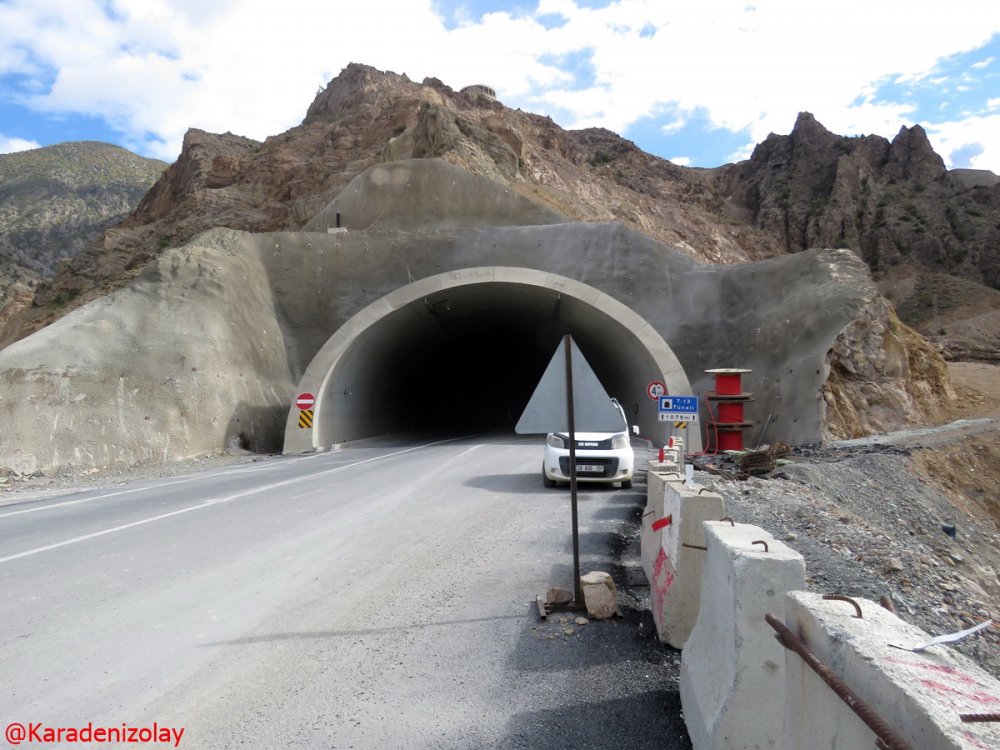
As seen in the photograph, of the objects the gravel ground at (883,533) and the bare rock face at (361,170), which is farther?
the bare rock face at (361,170)

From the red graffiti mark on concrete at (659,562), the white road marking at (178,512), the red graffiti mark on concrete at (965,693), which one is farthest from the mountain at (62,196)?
the red graffiti mark on concrete at (965,693)

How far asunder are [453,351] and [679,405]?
19.2m

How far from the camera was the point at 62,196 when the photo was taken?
82.8 metres

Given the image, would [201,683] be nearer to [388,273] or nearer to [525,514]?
[525,514]

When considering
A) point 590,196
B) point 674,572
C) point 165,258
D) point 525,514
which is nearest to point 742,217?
point 590,196

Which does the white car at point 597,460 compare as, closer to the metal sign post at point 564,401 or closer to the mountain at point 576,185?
the metal sign post at point 564,401

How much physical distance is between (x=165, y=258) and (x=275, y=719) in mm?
22024

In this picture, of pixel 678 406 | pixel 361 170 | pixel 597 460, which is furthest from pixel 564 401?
pixel 361 170

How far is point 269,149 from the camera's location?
149ft

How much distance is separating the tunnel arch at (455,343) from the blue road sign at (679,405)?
4173mm

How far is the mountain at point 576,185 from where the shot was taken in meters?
37.3

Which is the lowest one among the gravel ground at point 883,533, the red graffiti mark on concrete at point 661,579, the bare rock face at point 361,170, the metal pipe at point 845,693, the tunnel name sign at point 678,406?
the gravel ground at point 883,533

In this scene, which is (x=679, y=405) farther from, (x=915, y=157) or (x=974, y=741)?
(x=915, y=157)

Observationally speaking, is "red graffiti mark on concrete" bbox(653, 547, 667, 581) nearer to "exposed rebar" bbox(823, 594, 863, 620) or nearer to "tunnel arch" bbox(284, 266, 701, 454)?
"exposed rebar" bbox(823, 594, 863, 620)
